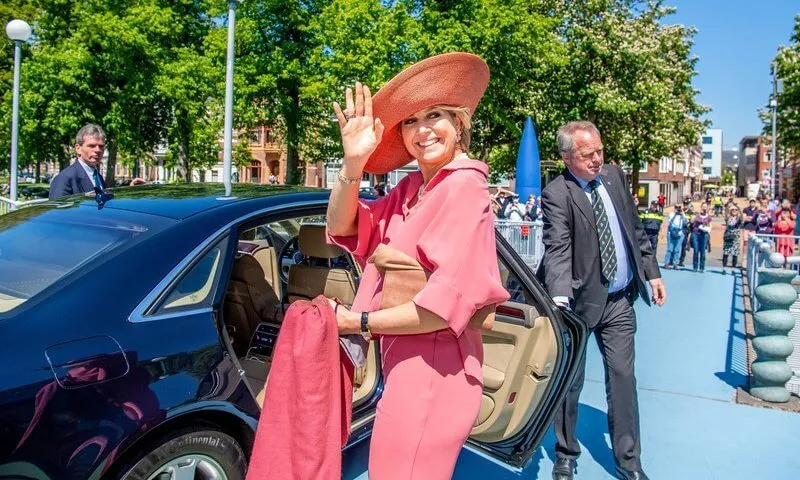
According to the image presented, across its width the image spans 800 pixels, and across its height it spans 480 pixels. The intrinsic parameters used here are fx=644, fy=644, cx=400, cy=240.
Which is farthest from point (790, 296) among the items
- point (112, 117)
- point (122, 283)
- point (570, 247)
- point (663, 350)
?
point (112, 117)

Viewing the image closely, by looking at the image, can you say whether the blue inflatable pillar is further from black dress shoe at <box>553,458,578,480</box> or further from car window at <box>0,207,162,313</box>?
car window at <box>0,207,162,313</box>

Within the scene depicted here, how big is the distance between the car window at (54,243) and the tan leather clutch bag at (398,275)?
1.14m

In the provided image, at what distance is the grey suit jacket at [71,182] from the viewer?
17.3 feet

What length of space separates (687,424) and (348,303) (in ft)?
8.69

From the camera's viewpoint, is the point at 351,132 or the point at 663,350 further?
the point at 663,350

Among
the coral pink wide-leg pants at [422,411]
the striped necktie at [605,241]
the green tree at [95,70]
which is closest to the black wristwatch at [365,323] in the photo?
the coral pink wide-leg pants at [422,411]

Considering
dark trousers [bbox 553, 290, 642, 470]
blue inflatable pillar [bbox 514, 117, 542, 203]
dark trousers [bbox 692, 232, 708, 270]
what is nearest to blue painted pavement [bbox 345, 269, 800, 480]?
dark trousers [bbox 553, 290, 642, 470]

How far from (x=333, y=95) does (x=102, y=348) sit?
23.8 metres

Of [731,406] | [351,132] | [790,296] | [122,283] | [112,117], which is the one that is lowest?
[731,406]

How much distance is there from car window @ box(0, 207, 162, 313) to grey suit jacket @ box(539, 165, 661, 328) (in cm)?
207

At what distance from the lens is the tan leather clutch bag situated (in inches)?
71.8

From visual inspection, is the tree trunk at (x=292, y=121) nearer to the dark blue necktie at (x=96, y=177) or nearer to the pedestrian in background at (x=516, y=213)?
the pedestrian in background at (x=516, y=213)

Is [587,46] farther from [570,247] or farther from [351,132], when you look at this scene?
[351,132]

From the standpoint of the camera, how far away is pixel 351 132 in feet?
6.29
